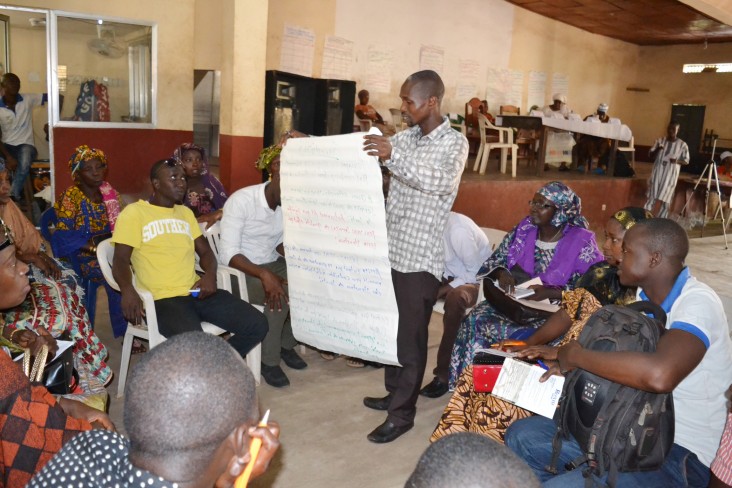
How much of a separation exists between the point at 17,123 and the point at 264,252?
5.10 m

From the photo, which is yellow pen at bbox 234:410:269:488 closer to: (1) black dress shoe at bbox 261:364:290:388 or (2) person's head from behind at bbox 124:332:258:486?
(2) person's head from behind at bbox 124:332:258:486

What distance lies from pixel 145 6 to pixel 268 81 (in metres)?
1.63

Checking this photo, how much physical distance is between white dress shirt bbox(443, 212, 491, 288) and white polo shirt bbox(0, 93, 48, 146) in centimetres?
593

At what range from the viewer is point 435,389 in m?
3.80

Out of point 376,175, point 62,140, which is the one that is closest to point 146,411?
point 376,175

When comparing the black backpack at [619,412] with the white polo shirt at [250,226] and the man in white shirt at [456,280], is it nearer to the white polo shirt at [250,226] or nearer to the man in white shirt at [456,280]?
the man in white shirt at [456,280]

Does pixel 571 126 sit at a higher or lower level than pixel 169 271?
higher

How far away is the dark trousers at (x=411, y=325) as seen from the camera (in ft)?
9.89

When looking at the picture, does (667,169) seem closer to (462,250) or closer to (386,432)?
(462,250)

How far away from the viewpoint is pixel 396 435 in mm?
3191

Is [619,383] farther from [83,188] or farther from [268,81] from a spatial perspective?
[268,81]

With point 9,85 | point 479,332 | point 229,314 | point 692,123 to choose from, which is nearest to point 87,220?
point 229,314

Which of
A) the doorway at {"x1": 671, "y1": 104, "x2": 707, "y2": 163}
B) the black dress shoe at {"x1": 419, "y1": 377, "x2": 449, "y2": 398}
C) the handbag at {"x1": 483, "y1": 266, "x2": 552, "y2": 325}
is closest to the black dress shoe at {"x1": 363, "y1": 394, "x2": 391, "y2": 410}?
the black dress shoe at {"x1": 419, "y1": 377, "x2": 449, "y2": 398}

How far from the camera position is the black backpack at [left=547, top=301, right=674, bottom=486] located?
6.02 ft
